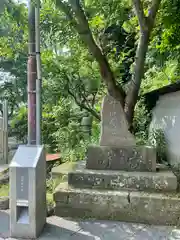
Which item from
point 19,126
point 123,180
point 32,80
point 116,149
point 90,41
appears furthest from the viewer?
point 19,126

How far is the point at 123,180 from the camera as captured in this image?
14.3ft

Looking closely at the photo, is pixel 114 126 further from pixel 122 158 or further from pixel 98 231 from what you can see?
pixel 98 231

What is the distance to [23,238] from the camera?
11.6ft

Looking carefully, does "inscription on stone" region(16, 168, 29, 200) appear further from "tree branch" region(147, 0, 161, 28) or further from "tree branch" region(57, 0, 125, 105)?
"tree branch" region(147, 0, 161, 28)

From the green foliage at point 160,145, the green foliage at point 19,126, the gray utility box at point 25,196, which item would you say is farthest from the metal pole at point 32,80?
the green foliage at point 19,126

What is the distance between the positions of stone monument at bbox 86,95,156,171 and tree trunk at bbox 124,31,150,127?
447mm

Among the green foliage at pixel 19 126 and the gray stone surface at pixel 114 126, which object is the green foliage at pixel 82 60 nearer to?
the green foliage at pixel 19 126

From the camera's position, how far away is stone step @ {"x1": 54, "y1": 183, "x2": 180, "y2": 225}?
160 inches

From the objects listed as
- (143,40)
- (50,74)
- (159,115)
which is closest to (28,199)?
(143,40)

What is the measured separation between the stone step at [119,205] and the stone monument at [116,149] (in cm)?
52

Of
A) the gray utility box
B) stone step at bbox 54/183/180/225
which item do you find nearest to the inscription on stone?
the gray utility box

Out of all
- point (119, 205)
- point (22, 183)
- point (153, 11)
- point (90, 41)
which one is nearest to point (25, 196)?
point (22, 183)

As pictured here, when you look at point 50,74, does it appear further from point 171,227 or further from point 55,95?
point 171,227

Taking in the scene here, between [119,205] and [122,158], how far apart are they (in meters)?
0.83
